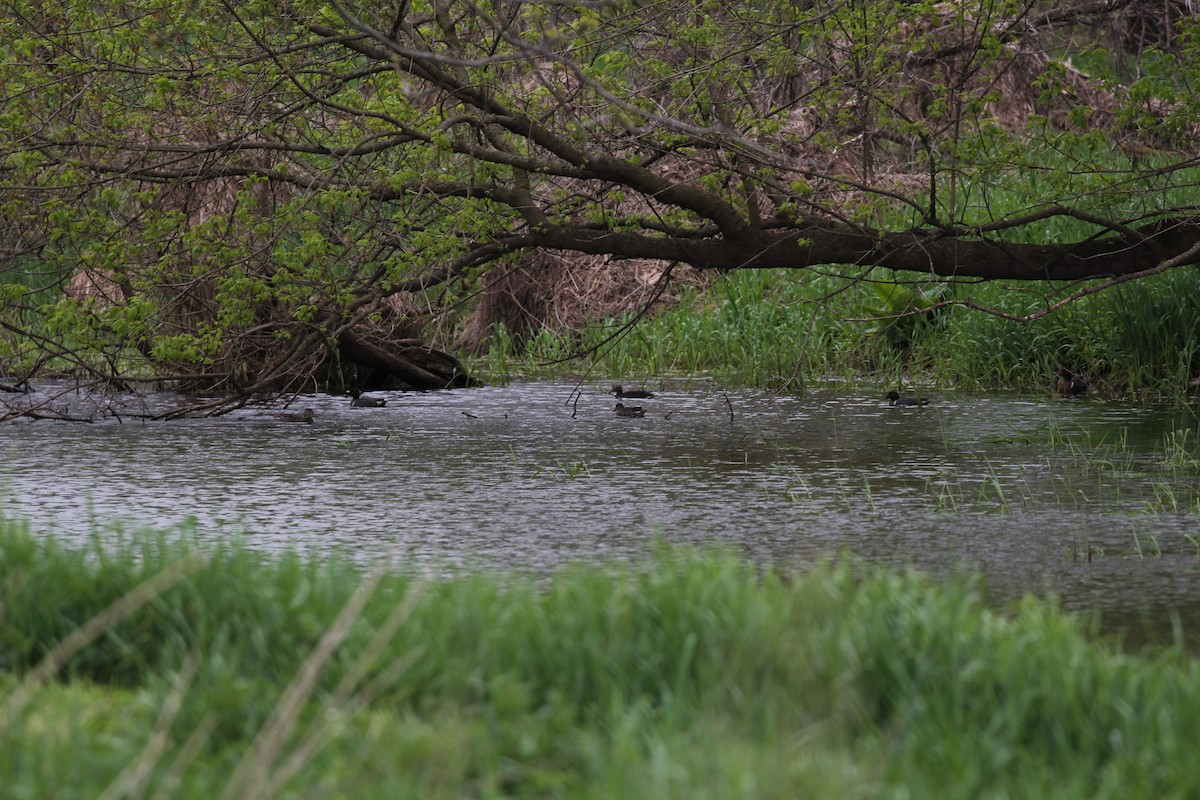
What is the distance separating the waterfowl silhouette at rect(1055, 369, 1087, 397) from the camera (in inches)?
437

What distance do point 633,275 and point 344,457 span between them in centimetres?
866

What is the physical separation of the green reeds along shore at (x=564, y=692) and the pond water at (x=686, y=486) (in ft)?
3.02

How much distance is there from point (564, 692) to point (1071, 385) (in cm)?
876

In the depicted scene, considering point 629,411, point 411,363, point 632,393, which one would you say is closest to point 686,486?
point 629,411

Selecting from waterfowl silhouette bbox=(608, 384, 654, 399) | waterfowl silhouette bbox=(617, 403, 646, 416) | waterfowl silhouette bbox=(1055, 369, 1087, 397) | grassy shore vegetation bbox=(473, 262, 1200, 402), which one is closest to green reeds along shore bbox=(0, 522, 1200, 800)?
grassy shore vegetation bbox=(473, 262, 1200, 402)

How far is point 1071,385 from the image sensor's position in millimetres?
11156

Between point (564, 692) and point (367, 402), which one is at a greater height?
point (367, 402)

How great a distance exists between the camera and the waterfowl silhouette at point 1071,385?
1111 cm

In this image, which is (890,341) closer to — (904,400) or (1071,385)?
(1071,385)

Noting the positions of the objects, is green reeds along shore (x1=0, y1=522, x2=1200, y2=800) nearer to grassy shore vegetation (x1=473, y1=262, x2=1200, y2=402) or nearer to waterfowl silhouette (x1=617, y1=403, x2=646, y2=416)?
grassy shore vegetation (x1=473, y1=262, x2=1200, y2=402)

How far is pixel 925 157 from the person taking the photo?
898 centimetres

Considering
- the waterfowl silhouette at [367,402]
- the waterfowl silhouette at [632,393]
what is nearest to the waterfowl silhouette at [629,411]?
the waterfowl silhouette at [632,393]

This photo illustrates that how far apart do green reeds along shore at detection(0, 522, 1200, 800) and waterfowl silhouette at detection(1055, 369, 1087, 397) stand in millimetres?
7785

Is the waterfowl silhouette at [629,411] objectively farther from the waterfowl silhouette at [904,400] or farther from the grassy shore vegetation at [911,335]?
the waterfowl silhouette at [904,400]
